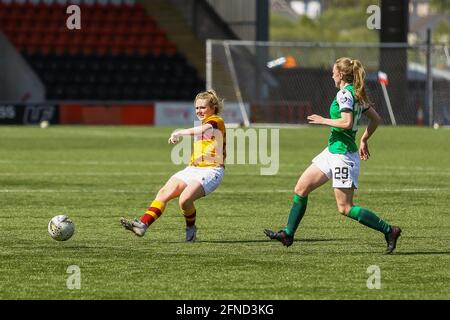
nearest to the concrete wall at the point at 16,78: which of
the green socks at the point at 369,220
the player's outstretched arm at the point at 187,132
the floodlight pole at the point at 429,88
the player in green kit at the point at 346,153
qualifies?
the floodlight pole at the point at 429,88

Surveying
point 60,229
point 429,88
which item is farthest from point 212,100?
point 429,88

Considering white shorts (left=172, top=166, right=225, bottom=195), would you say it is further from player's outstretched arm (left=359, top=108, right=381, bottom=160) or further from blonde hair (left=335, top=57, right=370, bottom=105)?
blonde hair (left=335, top=57, right=370, bottom=105)

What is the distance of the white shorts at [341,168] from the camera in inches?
458

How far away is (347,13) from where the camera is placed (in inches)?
5782

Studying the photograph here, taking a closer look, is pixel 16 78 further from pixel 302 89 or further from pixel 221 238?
pixel 221 238

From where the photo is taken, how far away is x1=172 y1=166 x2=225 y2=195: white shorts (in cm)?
1241

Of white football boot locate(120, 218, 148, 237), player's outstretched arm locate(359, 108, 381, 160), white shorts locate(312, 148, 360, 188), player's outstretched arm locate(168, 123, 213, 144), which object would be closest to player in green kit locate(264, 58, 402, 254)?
white shorts locate(312, 148, 360, 188)

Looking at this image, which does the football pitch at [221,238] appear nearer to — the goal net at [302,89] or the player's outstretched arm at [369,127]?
the player's outstretched arm at [369,127]

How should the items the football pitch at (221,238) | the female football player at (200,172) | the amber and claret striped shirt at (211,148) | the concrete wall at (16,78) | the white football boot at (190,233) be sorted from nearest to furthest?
1. the football pitch at (221,238)
2. the female football player at (200,172)
3. the amber and claret striped shirt at (211,148)
4. the white football boot at (190,233)
5. the concrete wall at (16,78)

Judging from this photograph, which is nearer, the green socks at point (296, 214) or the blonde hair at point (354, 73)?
the blonde hair at point (354, 73)

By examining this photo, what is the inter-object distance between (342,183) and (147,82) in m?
36.8

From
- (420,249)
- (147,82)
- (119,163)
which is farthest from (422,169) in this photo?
(147,82)

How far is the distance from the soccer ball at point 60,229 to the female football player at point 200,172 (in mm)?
713

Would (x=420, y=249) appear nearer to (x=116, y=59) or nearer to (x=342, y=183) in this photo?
(x=342, y=183)
